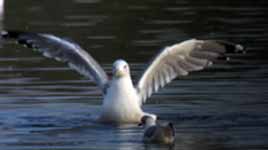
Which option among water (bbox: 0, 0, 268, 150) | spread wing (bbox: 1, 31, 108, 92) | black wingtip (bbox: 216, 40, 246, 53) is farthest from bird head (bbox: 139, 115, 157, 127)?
black wingtip (bbox: 216, 40, 246, 53)

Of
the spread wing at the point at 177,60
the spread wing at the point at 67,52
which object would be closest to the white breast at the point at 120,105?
the spread wing at the point at 67,52

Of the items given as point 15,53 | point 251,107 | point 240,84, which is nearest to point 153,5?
point 15,53

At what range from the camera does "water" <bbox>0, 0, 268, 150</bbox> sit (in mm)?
14123

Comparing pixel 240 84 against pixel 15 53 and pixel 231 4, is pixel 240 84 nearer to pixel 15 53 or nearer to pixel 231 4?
pixel 15 53

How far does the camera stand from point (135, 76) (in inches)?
714

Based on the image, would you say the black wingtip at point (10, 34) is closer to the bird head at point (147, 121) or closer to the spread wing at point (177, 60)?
the spread wing at point (177, 60)

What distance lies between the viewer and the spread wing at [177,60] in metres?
16.0

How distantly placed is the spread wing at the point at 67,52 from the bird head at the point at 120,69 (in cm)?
62

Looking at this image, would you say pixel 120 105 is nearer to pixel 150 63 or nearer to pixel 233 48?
pixel 150 63

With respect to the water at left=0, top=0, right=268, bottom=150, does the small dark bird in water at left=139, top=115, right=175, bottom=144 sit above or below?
below

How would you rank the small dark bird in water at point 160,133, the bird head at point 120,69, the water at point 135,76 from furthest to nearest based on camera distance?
the bird head at point 120,69 → the water at point 135,76 → the small dark bird in water at point 160,133

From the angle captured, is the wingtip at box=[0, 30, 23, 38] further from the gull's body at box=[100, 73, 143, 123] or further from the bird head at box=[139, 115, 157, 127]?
the bird head at box=[139, 115, 157, 127]

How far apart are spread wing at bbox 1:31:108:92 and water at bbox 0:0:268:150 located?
43 cm

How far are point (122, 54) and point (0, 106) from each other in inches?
175
